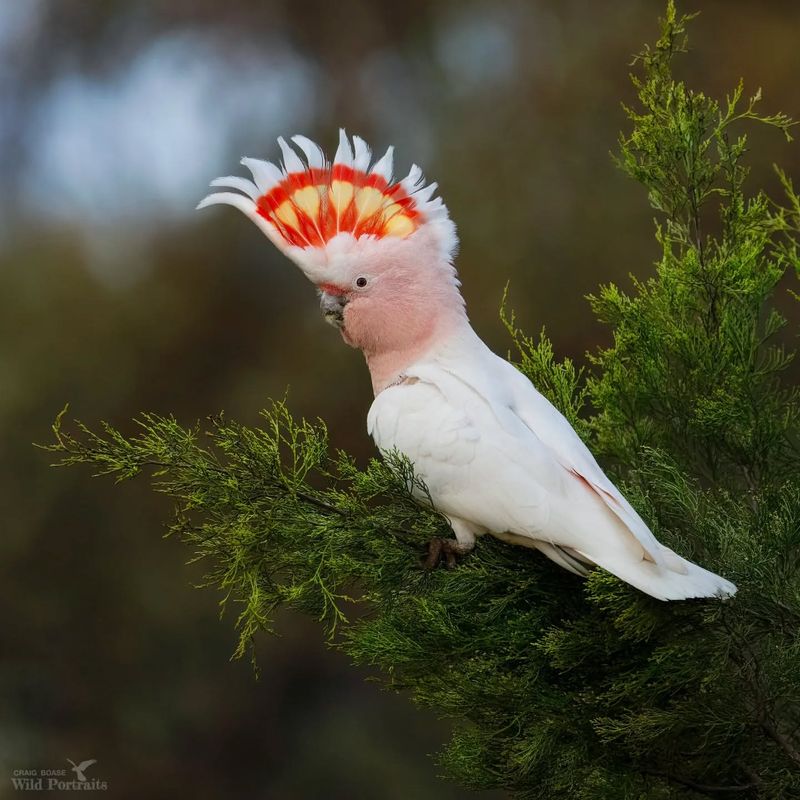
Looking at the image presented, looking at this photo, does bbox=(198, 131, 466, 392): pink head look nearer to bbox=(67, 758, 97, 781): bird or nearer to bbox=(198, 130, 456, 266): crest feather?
bbox=(198, 130, 456, 266): crest feather

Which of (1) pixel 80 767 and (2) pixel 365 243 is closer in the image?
(2) pixel 365 243

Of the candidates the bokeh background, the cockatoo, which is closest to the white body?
the cockatoo

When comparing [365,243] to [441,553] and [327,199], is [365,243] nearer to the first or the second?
[327,199]

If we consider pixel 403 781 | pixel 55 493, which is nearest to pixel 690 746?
pixel 403 781

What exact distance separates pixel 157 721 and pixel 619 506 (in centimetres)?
139

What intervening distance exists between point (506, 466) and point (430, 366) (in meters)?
0.12

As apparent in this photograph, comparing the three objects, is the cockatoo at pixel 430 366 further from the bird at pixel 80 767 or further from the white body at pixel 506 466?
the bird at pixel 80 767

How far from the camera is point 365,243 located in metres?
0.91

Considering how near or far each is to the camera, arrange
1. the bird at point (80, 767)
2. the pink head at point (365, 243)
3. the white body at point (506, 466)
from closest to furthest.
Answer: the white body at point (506, 466) → the pink head at point (365, 243) → the bird at point (80, 767)

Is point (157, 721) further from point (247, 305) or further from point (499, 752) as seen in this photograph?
point (499, 752)

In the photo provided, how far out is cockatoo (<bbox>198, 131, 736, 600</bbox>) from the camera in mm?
803
